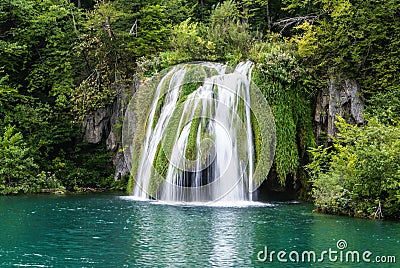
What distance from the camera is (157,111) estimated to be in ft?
76.4

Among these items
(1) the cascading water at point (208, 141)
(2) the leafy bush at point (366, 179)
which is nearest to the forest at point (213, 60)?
(2) the leafy bush at point (366, 179)

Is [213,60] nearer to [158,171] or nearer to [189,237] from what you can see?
[158,171]

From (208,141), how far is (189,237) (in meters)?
8.35

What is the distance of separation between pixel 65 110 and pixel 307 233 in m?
19.9

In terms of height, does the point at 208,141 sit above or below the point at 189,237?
above

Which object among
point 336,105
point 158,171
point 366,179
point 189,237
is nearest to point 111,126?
point 158,171

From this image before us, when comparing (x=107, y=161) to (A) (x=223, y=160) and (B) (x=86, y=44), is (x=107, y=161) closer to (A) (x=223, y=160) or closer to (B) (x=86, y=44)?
(B) (x=86, y=44)

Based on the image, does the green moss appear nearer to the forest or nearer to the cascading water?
the cascading water

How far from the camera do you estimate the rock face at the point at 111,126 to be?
28.0m

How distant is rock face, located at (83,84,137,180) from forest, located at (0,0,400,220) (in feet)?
0.85

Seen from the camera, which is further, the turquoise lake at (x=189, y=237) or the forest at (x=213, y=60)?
the forest at (x=213, y=60)

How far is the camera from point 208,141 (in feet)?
67.2

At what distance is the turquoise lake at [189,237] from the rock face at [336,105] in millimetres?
4957

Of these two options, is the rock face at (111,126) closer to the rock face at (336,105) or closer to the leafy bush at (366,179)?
the rock face at (336,105)
